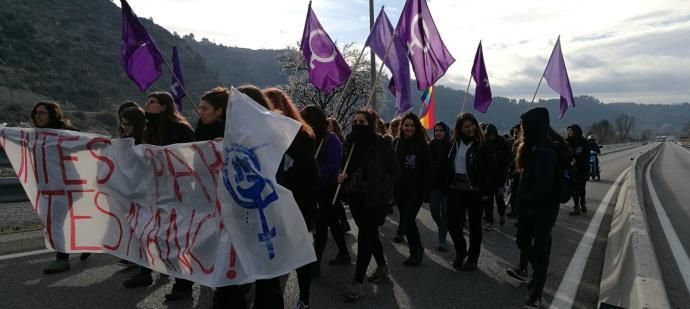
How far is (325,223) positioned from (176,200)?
68.7 inches

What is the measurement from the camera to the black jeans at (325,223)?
499cm

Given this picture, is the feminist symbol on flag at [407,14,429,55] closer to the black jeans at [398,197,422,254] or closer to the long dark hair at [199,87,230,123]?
the black jeans at [398,197,422,254]

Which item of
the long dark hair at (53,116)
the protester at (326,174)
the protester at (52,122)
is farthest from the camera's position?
the long dark hair at (53,116)

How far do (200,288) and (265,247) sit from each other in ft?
6.97

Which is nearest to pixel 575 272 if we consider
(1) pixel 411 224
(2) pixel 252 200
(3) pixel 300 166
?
(1) pixel 411 224

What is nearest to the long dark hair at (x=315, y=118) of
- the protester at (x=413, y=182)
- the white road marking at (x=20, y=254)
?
the protester at (x=413, y=182)

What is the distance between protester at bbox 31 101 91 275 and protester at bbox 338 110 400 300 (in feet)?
10.00

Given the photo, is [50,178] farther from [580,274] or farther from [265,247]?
[580,274]

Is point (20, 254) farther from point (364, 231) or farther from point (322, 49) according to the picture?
point (322, 49)

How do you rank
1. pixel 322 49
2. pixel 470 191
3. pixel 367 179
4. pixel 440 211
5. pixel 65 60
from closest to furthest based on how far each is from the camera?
pixel 367 179
pixel 470 191
pixel 440 211
pixel 322 49
pixel 65 60

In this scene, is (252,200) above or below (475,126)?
below

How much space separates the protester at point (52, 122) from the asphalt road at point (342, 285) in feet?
0.38

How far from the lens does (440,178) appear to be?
245 inches

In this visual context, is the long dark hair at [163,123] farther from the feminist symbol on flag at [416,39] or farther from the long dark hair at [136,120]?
the feminist symbol on flag at [416,39]
